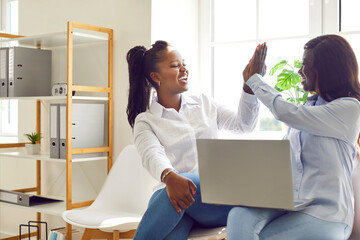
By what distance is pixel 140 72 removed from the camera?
2057 mm

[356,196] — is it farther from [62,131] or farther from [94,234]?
[62,131]

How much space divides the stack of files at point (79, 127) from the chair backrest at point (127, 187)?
10.1 inches

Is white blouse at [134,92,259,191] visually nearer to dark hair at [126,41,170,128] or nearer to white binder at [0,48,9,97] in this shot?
dark hair at [126,41,170,128]

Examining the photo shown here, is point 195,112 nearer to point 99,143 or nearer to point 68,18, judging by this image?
point 99,143

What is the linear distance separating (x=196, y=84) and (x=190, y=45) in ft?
0.78

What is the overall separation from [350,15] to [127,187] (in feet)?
4.83

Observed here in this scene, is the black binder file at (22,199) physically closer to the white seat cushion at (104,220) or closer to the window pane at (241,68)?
the white seat cushion at (104,220)

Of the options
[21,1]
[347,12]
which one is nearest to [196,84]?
[347,12]

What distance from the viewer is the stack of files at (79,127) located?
2.82 m

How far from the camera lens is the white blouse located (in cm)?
187

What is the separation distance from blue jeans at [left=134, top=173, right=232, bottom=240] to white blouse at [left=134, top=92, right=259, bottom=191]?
18cm

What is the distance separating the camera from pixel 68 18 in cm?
320

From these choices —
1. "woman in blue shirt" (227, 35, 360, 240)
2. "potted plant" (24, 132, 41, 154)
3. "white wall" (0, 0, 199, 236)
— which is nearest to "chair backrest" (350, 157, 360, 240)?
"woman in blue shirt" (227, 35, 360, 240)

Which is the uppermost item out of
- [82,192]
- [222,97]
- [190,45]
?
[190,45]
